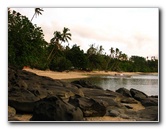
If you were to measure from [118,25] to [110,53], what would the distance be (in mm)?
434

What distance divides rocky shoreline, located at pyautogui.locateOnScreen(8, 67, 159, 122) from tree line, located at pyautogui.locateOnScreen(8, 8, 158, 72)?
0.23m

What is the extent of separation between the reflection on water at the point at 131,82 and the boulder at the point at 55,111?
0.80 meters

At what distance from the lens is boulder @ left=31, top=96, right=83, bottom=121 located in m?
4.23

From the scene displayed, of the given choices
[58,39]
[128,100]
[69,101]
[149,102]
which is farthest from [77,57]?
[149,102]

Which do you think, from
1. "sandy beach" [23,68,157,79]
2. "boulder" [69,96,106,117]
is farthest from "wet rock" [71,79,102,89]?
"boulder" [69,96,106,117]

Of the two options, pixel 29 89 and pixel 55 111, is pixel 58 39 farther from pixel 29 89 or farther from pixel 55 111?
pixel 55 111

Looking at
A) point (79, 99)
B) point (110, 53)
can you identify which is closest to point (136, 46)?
point (110, 53)

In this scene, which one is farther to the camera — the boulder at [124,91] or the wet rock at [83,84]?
the boulder at [124,91]

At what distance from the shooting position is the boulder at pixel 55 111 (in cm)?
423

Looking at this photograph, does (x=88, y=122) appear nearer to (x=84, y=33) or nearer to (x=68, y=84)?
(x=68, y=84)

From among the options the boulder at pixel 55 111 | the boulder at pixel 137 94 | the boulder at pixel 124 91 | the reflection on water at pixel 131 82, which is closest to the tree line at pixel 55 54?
the reflection on water at pixel 131 82

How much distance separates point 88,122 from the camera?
4320 mm

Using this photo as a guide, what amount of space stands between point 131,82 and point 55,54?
1297 mm

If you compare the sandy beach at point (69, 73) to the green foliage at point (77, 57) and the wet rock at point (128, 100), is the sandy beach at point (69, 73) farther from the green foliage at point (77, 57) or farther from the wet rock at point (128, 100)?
the wet rock at point (128, 100)
